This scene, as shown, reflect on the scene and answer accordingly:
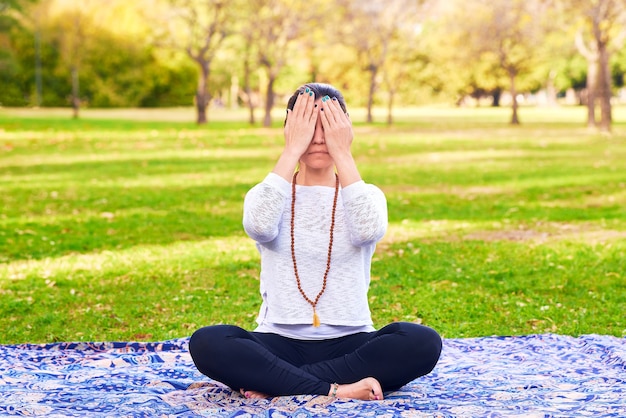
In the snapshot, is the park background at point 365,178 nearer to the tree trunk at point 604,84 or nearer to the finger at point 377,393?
the tree trunk at point 604,84

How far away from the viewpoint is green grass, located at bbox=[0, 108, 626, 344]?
6336 millimetres

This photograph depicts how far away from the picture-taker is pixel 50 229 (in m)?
9.98

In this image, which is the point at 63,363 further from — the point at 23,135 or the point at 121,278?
the point at 23,135

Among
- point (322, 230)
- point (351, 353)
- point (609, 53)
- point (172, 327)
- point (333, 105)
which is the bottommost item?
point (172, 327)

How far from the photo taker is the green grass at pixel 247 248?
6.34 m

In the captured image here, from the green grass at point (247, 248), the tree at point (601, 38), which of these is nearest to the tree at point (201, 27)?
the tree at point (601, 38)

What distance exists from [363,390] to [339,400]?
0.15 m

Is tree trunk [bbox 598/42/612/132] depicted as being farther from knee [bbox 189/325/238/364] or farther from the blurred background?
knee [bbox 189/325/238/364]

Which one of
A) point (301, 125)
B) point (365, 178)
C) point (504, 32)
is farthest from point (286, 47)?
point (301, 125)

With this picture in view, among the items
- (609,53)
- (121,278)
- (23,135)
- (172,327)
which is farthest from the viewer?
(609,53)

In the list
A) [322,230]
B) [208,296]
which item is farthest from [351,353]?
[208,296]

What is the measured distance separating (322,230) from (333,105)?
574mm

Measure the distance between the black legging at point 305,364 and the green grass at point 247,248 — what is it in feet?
6.82

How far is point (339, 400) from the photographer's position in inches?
143
